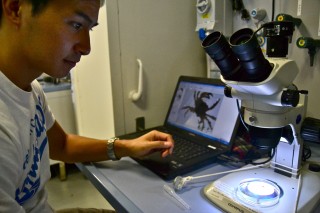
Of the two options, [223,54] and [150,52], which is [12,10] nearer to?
[223,54]

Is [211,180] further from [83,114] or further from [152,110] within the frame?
[83,114]

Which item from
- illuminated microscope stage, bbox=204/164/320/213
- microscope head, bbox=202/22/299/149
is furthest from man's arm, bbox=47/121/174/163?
microscope head, bbox=202/22/299/149

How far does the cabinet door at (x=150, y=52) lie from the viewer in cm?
124

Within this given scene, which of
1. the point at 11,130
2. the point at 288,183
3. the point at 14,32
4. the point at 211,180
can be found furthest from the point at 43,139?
the point at 288,183

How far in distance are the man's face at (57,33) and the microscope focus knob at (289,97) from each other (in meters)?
0.53

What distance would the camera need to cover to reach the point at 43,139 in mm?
833

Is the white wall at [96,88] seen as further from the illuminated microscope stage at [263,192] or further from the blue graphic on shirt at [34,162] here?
the illuminated microscope stage at [263,192]

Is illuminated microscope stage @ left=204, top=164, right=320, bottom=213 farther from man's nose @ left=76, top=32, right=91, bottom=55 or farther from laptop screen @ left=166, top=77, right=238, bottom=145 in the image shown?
man's nose @ left=76, top=32, right=91, bottom=55

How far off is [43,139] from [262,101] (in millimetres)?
686

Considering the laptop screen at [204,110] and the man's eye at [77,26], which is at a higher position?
the man's eye at [77,26]

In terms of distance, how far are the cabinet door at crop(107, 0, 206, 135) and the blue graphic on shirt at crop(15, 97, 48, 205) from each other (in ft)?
1.63

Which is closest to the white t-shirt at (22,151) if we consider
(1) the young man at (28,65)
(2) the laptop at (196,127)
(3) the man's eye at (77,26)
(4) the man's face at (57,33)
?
(1) the young man at (28,65)

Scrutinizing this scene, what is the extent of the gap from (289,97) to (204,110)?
22.4 inches

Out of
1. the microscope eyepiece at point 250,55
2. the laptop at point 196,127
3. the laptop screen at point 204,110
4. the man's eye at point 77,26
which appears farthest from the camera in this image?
the laptop screen at point 204,110
